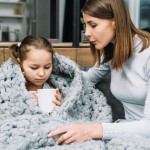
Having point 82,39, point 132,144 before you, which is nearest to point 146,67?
point 132,144

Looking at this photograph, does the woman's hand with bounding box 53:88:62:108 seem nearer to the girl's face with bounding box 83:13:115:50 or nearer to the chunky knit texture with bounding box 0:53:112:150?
the chunky knit texture with bounding box 0:53:112:150

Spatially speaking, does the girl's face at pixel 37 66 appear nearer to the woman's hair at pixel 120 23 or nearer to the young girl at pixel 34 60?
the young girl at pixel 34 60

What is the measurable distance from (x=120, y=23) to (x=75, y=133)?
0.47 m

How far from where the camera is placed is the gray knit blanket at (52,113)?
1.19m

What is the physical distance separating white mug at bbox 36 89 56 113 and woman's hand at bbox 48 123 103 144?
21cm

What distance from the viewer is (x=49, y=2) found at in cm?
419

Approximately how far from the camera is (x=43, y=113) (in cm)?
143

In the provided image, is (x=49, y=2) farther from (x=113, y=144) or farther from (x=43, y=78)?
(x=113, y=144)

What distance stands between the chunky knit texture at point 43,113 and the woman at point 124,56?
0.13m

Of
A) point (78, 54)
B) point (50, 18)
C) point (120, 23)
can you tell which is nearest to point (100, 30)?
point (120, 23)

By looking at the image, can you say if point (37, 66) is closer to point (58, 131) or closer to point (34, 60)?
point (34, 60)

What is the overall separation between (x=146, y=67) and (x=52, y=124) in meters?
0.44

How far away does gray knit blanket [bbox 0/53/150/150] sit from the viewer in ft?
3.89

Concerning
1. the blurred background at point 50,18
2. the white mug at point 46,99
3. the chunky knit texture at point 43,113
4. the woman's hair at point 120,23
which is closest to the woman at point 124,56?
the woman's hair at point 120,23
